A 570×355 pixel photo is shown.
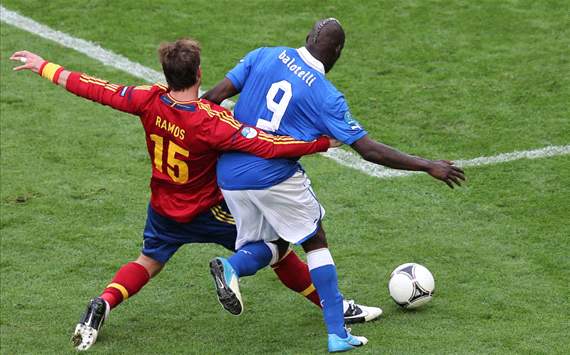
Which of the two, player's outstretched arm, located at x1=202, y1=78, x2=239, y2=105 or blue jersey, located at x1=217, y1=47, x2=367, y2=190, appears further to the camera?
player's outstretched arm, located at x1=202, y1=78, x2=239, y2=105

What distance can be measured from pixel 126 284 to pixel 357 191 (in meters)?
2.78

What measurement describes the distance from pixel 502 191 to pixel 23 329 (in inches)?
153

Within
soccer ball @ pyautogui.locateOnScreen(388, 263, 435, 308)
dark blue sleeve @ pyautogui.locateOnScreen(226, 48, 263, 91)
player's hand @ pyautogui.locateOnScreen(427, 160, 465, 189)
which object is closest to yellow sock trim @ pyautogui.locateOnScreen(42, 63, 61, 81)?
dark blue sleeve @ pyautogui.locateOnScreen(226, 48, 263, 91)

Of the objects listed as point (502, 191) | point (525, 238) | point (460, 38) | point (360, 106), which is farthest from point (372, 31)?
point (525, 238)

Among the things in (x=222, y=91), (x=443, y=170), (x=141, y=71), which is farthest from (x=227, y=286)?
(x=141, y=71)

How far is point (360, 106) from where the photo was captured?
1062 cm

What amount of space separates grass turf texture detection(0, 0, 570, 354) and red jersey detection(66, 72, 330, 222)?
86 cm

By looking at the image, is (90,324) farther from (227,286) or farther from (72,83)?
(72,83)

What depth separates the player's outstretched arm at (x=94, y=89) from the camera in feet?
21.0

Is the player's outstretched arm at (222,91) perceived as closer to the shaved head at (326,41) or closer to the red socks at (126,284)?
the shaved head at (326,41)

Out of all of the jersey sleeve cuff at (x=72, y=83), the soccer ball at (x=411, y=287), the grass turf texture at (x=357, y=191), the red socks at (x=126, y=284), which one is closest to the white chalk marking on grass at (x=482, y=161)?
the grass turf texture at (x=357, y=191)

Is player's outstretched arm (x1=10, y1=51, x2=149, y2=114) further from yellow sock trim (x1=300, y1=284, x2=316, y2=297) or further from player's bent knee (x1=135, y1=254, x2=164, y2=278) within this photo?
yellow sock trim (x1=300, y1=284, x2=316, y2=297)

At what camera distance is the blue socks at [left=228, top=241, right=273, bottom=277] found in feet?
21.0

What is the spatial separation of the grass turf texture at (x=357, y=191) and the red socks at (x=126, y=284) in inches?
9.8
